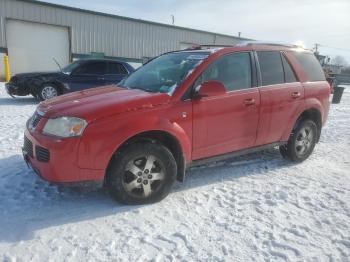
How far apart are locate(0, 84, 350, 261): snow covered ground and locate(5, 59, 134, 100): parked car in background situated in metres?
6.23

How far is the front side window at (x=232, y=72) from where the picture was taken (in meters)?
4.09

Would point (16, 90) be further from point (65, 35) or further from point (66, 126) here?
point (65, 35)

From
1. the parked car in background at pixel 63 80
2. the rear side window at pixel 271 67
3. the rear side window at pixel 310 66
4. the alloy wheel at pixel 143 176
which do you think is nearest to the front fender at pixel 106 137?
the alloy wheel at pixel 143 176

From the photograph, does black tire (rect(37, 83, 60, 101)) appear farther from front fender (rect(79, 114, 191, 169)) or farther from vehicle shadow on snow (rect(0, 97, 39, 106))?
front fender (rect(79, 114, 191, 169))

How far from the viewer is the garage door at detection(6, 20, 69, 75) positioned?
757 inches

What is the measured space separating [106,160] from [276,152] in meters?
3.49

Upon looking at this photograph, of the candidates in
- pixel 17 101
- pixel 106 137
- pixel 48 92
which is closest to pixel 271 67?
pixel 106 137

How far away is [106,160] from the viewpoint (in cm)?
332

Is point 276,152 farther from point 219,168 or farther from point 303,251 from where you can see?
point 303,251

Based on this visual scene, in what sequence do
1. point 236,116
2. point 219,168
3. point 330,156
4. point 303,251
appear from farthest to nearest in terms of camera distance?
1. point 330,156
2. point 219,168
3. point 236,116
4. point 303,251

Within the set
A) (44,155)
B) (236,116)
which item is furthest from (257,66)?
(44,155)

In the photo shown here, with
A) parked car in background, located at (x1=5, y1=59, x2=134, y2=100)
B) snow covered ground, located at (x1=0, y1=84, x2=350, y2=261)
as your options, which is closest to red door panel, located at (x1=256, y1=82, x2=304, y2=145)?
snow covered ground, located at (x1=0, y1=84, x2=350, y2=261)

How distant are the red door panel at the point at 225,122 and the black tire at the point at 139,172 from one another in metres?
0.46

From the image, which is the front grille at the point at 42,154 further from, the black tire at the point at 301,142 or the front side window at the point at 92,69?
the front side window at the point at 92,69
